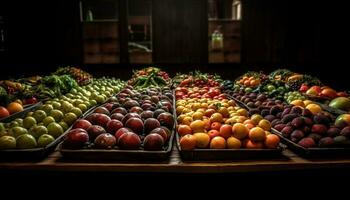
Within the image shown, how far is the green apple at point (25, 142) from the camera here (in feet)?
7.73

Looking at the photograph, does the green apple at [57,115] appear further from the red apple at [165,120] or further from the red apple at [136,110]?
the red apple at [165,120]

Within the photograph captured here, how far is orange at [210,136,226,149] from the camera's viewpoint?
229cm

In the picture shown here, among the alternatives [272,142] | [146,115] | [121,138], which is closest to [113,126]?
[121,138]

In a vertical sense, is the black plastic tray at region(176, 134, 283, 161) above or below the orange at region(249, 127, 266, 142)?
below

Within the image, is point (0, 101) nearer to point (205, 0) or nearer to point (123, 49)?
point (123, 49)

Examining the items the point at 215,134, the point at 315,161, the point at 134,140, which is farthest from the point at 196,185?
the point at 315,161

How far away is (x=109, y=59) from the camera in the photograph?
9.19m

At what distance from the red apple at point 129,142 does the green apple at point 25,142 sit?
634 millimetres

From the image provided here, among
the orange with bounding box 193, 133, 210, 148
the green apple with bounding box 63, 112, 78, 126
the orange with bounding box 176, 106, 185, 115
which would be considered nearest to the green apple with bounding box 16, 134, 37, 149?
the green apple with bounding box 63, 112, 78, 126

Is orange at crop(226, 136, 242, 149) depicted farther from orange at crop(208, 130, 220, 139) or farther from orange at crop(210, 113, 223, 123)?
orange at crop(210, 113, 223, 123)

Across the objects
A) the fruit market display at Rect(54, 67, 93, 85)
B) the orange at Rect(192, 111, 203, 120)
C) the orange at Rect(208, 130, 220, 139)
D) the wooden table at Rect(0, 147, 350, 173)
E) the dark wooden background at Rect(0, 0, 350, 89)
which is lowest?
the wooden table at Rect(0, 147, 350, 173)

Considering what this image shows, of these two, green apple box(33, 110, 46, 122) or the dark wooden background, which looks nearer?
green apple box(33, 110, 46, 122)

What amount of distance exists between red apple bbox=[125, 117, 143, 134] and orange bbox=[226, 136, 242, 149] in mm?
699

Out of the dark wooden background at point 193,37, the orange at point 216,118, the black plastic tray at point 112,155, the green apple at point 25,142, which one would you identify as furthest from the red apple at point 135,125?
the dark wooden background at point 193,37
